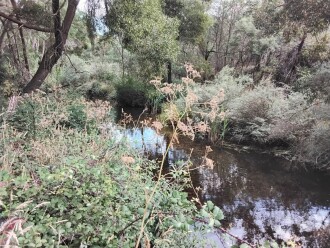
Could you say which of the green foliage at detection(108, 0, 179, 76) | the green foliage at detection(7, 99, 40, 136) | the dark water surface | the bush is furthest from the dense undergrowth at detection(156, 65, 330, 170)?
the green foliage at detection(108, 0, 179, 76)

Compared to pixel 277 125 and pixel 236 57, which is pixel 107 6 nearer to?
pixel 277 125

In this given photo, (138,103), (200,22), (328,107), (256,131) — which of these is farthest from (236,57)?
(328,107)

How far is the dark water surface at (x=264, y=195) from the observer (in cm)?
437

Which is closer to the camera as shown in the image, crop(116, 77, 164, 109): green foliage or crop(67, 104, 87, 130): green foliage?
crop(67, 104, 87, 130): green foliage

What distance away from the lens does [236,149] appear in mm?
8367

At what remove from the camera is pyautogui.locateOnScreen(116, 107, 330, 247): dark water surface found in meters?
4.37

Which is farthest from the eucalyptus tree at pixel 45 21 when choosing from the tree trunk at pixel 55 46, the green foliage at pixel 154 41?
the green foliage at pixel 154 41

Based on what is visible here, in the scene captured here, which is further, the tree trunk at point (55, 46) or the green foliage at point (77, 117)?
the tree trunk at point (55, 46)

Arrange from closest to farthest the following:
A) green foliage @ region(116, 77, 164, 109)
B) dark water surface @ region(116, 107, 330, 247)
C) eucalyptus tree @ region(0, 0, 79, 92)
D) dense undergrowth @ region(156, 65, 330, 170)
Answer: dark water surface @ region(116, 107, 330, 247)
eucalyptus tree @ region(0, 0, 79, 92)
dense undergrowth @ region(156, 65, 330, 170)
green foliage @ region(116, 77, 164, 109)

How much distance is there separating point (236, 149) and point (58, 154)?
6.04 meters

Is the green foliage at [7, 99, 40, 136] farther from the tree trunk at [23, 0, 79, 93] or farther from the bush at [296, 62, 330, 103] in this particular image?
the bush at [296, 62, 330, 103]

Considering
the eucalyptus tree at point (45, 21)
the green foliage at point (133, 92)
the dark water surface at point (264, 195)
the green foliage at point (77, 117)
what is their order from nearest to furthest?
1. the dark water surface at point (264, 195)
2. the green foliage at point (77, 117)
3. the eucalyptus tree at point (45, 21)
4. the green foliage at point (133, 92)

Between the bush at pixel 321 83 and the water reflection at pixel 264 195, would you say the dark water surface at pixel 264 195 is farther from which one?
the bush at pixel 321 83

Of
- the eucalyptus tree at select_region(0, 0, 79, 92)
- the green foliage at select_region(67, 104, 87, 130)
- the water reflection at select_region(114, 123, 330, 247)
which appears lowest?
the water reflection at select_region(114, 123, 330, 247)
